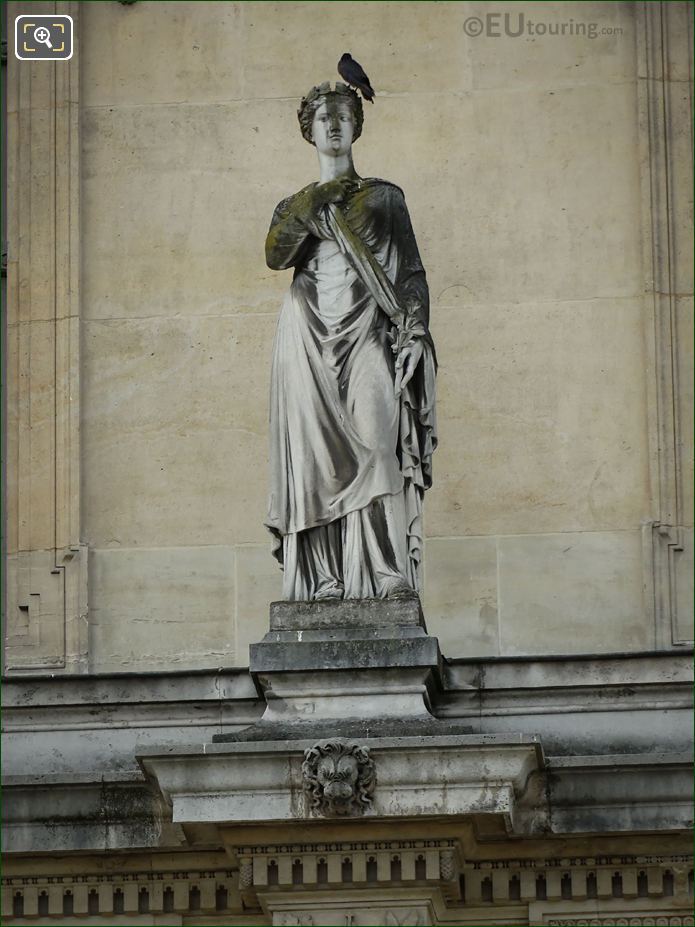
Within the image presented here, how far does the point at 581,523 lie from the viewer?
2053 centimetres

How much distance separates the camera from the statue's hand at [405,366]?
1770 cm

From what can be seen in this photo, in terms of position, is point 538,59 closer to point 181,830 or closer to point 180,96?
point 180,96

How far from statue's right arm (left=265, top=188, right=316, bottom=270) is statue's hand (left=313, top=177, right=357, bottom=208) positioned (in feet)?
0.10

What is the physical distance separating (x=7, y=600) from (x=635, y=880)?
4867 mm

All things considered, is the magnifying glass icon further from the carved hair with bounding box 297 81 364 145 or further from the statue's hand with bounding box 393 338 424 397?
the statue's hand with bounding box 393 338 424 397

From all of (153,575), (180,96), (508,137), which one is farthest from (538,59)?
(153,575)

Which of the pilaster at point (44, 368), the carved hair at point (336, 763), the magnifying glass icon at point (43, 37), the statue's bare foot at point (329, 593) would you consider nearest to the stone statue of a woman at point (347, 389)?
the statue's bare foot at point (329, 593)

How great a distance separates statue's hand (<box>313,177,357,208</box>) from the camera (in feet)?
59.3

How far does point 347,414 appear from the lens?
17.7m

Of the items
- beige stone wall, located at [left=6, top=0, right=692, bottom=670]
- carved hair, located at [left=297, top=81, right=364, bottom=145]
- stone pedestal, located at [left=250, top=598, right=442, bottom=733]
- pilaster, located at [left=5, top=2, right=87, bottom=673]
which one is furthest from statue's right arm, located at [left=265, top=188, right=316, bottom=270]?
pilaster, located at [left=5, top=2, right=87, bottom=673]

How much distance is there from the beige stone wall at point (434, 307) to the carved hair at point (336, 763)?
11.8 ft

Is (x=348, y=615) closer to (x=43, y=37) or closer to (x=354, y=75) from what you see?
(x=354, y=75)

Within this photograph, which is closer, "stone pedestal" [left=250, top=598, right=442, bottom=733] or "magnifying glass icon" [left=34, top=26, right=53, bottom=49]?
"stone pedestal" [left=250, top=598, right=442, bottom=733]

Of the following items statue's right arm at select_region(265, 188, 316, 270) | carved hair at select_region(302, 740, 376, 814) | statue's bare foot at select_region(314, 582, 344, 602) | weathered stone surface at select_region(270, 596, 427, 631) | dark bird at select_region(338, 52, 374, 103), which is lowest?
carved hair at select_region(302, 740, 376, 814)
